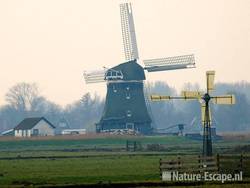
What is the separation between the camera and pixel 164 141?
123 m

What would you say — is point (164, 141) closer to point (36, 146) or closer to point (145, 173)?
point (36, 146)

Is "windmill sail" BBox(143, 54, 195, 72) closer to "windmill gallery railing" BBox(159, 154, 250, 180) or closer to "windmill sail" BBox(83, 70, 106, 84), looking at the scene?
"windmill sail" BBox(83, 70, 106, 84)

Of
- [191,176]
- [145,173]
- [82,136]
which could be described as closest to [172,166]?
[191,176]

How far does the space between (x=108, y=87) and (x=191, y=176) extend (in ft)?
283

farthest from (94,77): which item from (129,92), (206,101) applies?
(206,101)

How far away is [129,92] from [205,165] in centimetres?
8402

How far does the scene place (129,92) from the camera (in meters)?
137

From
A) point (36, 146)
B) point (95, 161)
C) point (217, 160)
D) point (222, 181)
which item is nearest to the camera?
point (222, 181)

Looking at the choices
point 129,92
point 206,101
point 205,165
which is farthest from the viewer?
point 129,92

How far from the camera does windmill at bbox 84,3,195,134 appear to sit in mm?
135875

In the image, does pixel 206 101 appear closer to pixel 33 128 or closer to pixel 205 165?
pixel 205 165

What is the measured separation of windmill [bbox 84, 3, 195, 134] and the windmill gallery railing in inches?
3187

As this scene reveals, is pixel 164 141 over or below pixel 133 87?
below

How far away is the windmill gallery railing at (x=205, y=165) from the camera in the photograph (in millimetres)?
52156
